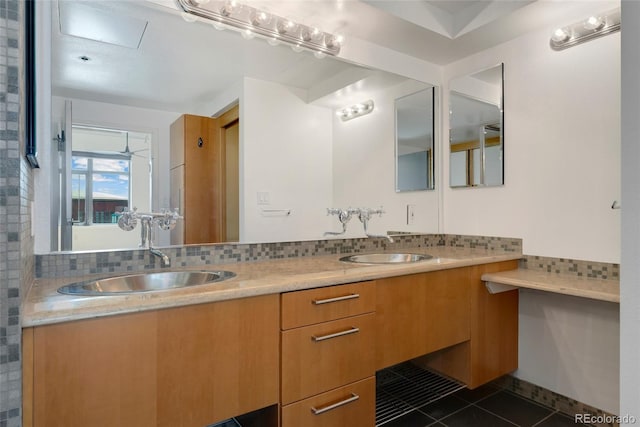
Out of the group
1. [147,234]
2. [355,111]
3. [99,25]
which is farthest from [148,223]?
[355,111]

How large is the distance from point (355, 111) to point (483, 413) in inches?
73.7

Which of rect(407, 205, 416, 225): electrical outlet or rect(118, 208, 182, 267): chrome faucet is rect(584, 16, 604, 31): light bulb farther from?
rect(118, 208, 182, 267): chrome faucet

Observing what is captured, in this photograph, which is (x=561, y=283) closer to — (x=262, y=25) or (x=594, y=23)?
(x=594, y=23)

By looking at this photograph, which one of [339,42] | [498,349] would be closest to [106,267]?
[339,42]

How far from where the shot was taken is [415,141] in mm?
2494

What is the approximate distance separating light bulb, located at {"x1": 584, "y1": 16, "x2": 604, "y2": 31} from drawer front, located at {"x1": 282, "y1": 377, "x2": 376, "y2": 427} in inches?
78.4

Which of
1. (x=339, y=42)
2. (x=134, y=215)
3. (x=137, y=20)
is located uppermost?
(x=339, y=42)

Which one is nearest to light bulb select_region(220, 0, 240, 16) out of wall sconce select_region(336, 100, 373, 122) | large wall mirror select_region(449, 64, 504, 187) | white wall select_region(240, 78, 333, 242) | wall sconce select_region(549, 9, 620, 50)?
white wall select_region(240, 78, 333, 242)

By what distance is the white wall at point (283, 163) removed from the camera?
6.03 ft

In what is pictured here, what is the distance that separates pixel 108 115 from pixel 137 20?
0.43 m

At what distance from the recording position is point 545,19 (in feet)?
6.30

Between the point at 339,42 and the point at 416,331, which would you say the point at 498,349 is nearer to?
the point at 416,331

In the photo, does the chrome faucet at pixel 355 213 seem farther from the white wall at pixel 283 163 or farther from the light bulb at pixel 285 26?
the light bulb at pixel 285 26

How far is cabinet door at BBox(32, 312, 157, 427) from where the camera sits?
2.84ft
